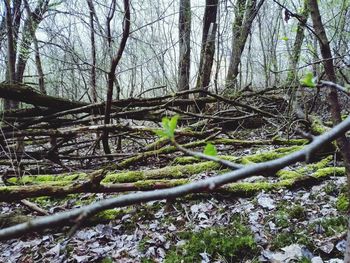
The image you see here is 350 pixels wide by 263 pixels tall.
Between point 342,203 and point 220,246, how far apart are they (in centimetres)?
112

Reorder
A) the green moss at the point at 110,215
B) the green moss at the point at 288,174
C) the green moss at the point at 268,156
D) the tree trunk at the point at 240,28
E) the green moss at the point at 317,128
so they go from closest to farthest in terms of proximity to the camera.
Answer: the green moss at the point at 110,215 → the green moss at the point at 288,174 → the green moss at the point at 268,156 → the green moss at the point at 317,128 → the tree trunk at the point at 240,28

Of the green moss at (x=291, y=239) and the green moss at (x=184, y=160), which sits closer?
the green moss at (x=291, y=239)

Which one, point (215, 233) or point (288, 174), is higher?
point (288, 174)

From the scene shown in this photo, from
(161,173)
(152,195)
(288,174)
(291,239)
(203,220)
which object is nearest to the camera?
(152,195)

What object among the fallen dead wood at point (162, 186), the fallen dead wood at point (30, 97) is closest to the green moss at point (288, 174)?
the fallen dead wood at point (162, 186)

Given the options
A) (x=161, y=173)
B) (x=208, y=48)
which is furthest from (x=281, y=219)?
(x=208, y=48)

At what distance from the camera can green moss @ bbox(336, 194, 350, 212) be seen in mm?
2605

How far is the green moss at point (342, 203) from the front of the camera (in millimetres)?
2605

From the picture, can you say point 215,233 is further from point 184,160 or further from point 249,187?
point 184,160

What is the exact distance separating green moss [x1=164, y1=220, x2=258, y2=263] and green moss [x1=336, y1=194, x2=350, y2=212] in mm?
794

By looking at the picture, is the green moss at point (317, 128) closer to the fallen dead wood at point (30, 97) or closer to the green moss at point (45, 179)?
the green moss at point (45, 179)

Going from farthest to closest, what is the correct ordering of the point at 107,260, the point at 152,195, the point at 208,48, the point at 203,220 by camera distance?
the point at 208,48, the point at 203,220, the point at 107,260, the point at 152,195

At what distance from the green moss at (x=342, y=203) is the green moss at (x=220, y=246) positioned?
31.2 inches

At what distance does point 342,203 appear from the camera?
2.66m
